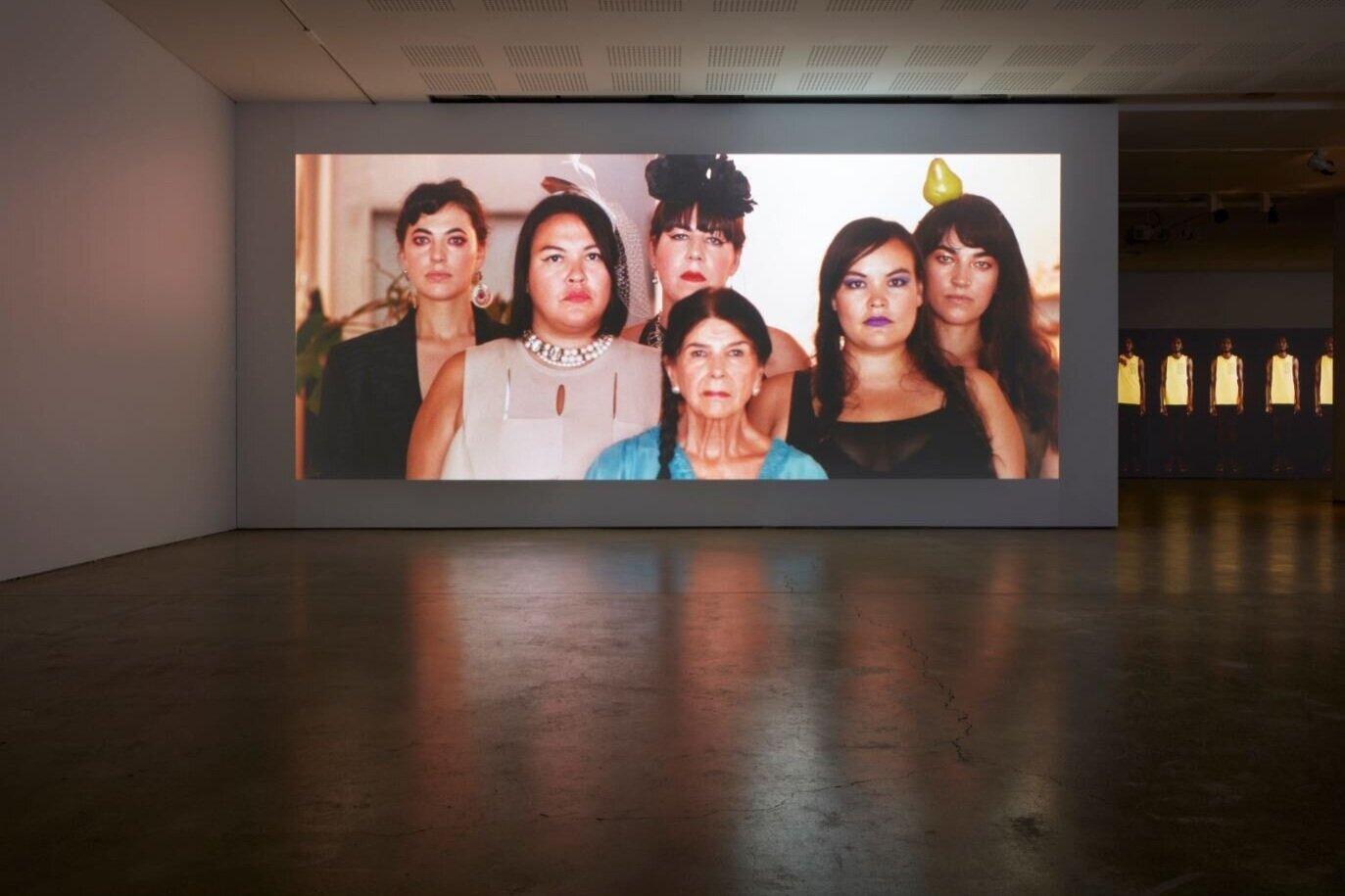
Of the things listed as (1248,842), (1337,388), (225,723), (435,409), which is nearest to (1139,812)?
(1248,842)

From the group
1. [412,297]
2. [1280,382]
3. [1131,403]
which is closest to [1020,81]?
[412,297]

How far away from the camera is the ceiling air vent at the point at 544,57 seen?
326 inches

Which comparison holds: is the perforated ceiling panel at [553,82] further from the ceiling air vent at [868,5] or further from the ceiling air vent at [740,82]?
the ceiling air vent at [868,5]

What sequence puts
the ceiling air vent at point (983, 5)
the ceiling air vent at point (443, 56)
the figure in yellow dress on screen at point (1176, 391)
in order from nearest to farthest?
1. the ceiling air vent at point (983, 5)
2. the ceiling air vent at point (443, 56)
3. the figure in yellow dress on screen at point (1176, 391)

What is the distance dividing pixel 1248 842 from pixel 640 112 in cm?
841

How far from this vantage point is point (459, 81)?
9000mm

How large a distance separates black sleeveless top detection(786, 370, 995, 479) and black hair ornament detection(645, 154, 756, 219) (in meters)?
1.76

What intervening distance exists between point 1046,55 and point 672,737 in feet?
23.5

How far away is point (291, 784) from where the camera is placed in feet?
8.47

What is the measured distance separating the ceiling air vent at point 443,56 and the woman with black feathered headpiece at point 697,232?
182 centimetres

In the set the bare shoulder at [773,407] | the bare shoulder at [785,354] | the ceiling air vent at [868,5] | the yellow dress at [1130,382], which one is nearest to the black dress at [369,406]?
the bare shoulder at [773,407]

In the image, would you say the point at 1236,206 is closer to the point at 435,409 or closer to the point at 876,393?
the point at 876,393

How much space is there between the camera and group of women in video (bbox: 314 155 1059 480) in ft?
31.4

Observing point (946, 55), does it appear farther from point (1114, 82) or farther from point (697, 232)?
point (697, 232)
